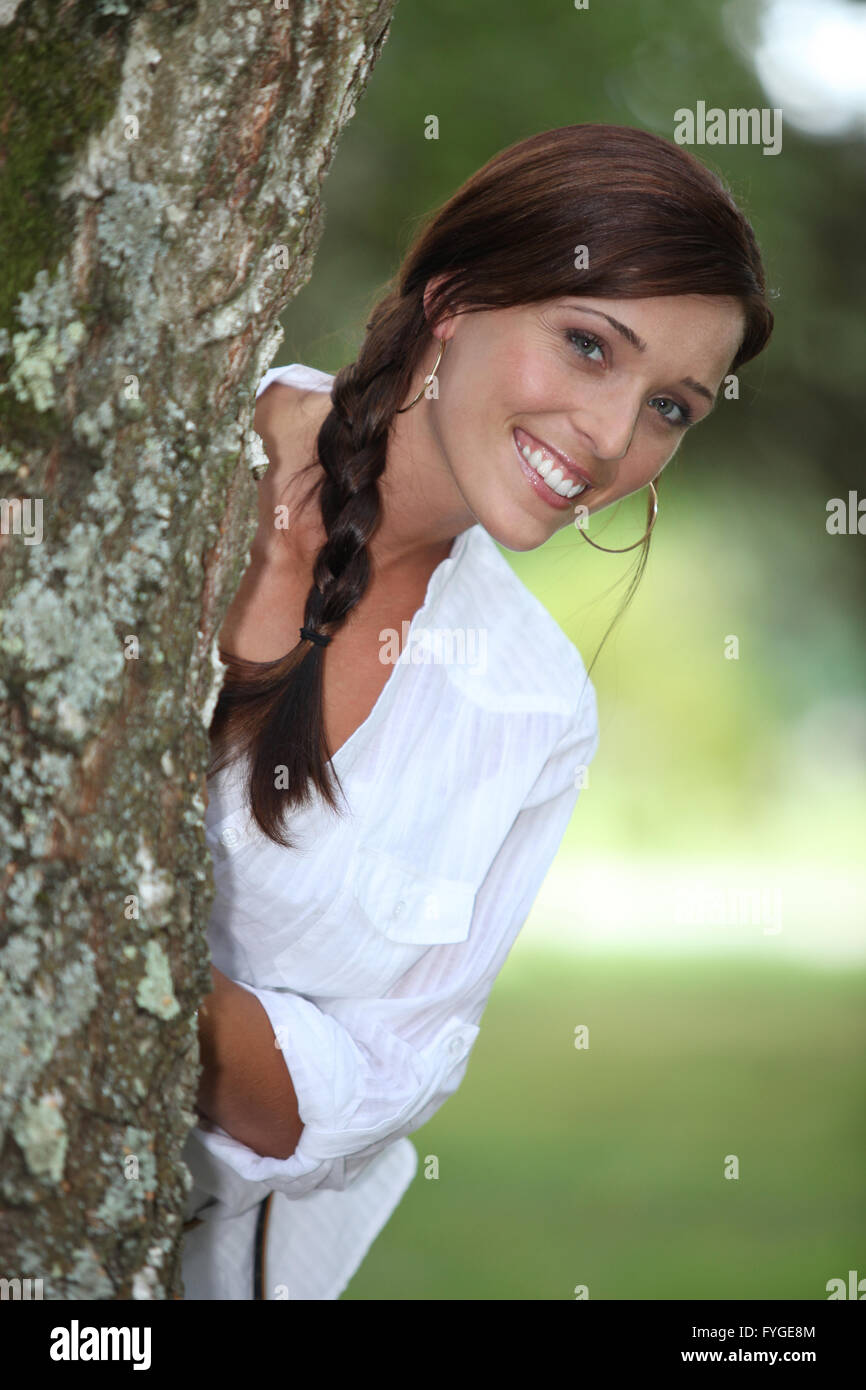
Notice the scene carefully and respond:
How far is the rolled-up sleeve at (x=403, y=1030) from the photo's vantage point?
3.03 ft

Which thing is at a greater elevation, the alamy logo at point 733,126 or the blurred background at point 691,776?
the alamy logo at point 733,126

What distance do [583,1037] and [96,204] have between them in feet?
10.6

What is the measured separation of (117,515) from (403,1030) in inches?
22.0

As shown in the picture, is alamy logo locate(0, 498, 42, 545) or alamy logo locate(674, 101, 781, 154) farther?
alamy logo locate(674, 101, 781, 154)

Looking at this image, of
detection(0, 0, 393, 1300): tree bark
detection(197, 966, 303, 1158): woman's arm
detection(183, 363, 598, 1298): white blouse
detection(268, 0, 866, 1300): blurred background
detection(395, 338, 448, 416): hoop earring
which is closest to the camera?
detection(0, 0, 393, 1300): tree bark

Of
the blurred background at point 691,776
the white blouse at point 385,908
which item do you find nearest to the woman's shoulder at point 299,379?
the white blouse at point 385,908

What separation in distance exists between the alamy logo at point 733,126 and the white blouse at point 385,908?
1990mm

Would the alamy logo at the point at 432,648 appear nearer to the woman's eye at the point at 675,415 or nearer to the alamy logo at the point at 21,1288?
the woman's eye at the point at 675,415

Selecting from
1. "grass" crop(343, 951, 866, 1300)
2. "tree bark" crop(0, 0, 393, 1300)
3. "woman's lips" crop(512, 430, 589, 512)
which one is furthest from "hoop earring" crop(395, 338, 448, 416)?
"grass" crop(343, 951, 866, 1300)

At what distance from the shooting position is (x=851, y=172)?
299cm

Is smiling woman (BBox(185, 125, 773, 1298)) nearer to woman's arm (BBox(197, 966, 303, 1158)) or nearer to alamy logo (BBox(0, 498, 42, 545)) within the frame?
woman's arm (BBox(197, 966, 303, 1158))

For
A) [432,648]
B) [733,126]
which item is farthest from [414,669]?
[733,126]

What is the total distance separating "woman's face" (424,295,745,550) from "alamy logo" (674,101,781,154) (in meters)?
1.98

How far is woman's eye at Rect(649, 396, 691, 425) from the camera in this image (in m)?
1.04
